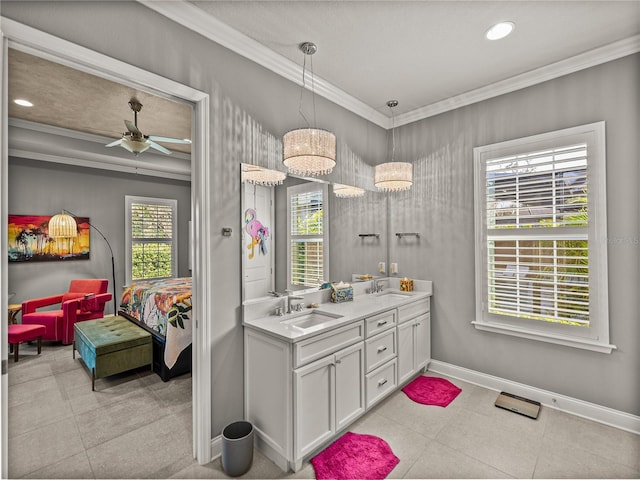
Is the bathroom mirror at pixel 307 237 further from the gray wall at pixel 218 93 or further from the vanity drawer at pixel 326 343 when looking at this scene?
the vanity drawer at pixel 326 343

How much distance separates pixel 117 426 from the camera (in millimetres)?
2455

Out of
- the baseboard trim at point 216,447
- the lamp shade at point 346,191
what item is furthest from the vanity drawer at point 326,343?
the lamp shade at point 346,191

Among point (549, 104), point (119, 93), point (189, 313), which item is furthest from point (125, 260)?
point (549, 104)

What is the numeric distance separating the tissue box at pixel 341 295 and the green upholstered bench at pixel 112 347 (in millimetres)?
2089

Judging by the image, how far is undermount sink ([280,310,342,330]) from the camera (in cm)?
247

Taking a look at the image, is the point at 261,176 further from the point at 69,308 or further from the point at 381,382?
the point at 69,308

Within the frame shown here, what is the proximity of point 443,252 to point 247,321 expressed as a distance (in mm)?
2174

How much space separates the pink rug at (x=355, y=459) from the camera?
1.91 meters

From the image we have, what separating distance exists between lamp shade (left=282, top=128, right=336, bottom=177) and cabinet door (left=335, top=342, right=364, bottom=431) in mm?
1395

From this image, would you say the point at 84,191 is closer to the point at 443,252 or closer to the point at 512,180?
the point at 443,252

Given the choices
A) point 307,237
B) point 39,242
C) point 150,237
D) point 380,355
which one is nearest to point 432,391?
point 380,355

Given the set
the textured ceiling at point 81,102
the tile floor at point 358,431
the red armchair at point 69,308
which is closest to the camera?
the tile floor at point 358,431

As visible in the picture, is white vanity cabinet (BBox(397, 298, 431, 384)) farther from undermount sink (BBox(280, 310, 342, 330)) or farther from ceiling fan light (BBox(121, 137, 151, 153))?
ceiling fan light (BBox(121, 137, 151, 153))

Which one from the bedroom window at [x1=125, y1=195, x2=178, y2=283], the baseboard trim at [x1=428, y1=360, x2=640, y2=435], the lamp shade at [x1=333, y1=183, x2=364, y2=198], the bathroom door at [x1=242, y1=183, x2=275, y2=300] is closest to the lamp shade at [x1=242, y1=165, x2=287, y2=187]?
the bathroom door at [x1=242, y1=183, x2=275, y2=300]
